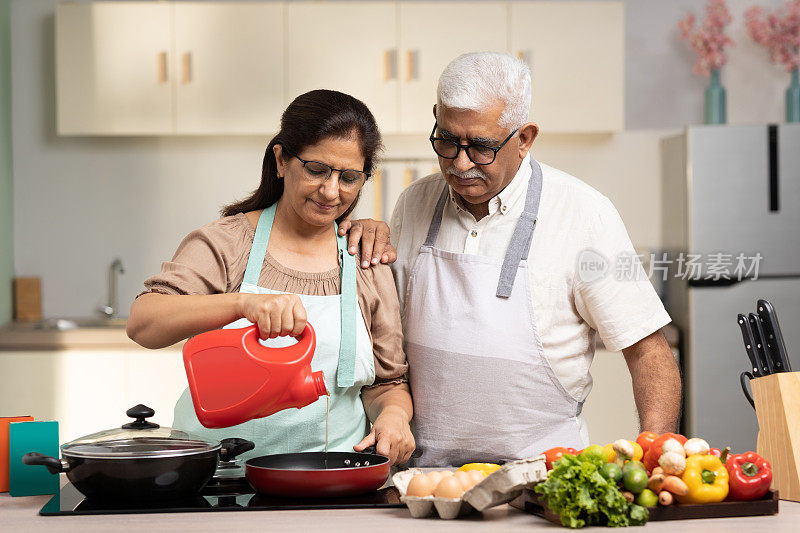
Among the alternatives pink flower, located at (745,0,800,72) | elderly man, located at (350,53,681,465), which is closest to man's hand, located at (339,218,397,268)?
elderly man, located at (350,53,681,465)

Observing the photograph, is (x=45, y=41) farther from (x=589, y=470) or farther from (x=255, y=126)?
(x=589, y=470)

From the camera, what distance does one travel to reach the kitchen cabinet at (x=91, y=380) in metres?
3.40

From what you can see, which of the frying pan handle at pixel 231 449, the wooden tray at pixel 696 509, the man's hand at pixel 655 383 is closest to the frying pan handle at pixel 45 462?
the frying pan handle at pixel 231 449

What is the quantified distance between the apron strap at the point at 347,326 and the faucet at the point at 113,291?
8.10 ft

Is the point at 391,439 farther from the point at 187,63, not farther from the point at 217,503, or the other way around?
the point at 187,63

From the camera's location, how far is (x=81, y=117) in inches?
148

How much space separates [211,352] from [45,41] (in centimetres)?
311

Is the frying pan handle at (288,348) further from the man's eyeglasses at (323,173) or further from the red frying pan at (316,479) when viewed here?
the man's eyeglasses at (323,173)

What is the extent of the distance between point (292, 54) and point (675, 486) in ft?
9.41

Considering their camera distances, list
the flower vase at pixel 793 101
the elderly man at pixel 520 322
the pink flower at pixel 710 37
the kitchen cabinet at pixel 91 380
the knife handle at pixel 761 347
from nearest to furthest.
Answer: the knife handle at pixel 761 347 → the elderly man at pixel 520 322 → the kitchen cabinet at pixel 91 380 → the flower vase at pixel 793 101 → the pink flower at pixel 710 37

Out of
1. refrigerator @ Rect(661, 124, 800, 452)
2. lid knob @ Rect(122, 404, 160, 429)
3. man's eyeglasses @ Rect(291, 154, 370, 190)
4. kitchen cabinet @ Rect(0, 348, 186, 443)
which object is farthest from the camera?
refrigerator @ Rect(661, 124, 800, 452)

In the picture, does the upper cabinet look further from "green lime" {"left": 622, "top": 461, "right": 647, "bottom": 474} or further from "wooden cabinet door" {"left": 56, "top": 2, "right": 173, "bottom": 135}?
"green lime" {"left": 622, "top": 461, "right": 647, "bottom": 474}

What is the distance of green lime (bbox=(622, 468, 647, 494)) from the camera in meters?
1.23

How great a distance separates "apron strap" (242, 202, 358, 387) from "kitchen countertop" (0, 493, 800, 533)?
1.30 ft
